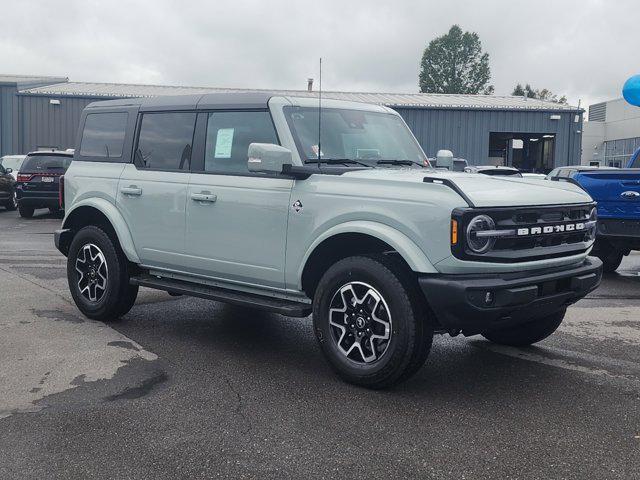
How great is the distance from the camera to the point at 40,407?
4.25 metres

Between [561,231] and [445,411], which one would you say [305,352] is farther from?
[561,231]

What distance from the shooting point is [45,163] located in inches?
734

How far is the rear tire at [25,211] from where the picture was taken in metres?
19.0

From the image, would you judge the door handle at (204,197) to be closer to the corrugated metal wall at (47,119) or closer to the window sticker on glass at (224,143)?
the window sticker on glass at (224,143)

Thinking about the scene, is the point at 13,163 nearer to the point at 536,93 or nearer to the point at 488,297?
the point at 488,297

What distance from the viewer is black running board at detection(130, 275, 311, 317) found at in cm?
494

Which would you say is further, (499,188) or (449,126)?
(449,126)

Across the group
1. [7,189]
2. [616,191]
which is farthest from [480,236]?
[7,189]

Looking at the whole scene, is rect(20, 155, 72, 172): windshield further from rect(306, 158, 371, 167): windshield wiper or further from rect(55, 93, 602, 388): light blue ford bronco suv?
rect(306, 158, 371, 167): windshield wiper

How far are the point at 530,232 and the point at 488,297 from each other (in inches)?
22.6

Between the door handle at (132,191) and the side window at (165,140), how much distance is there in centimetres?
21

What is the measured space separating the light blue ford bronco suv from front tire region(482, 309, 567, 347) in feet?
0.06

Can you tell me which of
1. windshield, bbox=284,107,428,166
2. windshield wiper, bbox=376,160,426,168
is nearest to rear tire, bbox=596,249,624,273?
windshield, bbox=284,107,428,166

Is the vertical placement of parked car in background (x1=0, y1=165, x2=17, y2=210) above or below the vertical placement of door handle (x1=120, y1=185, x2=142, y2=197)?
below
